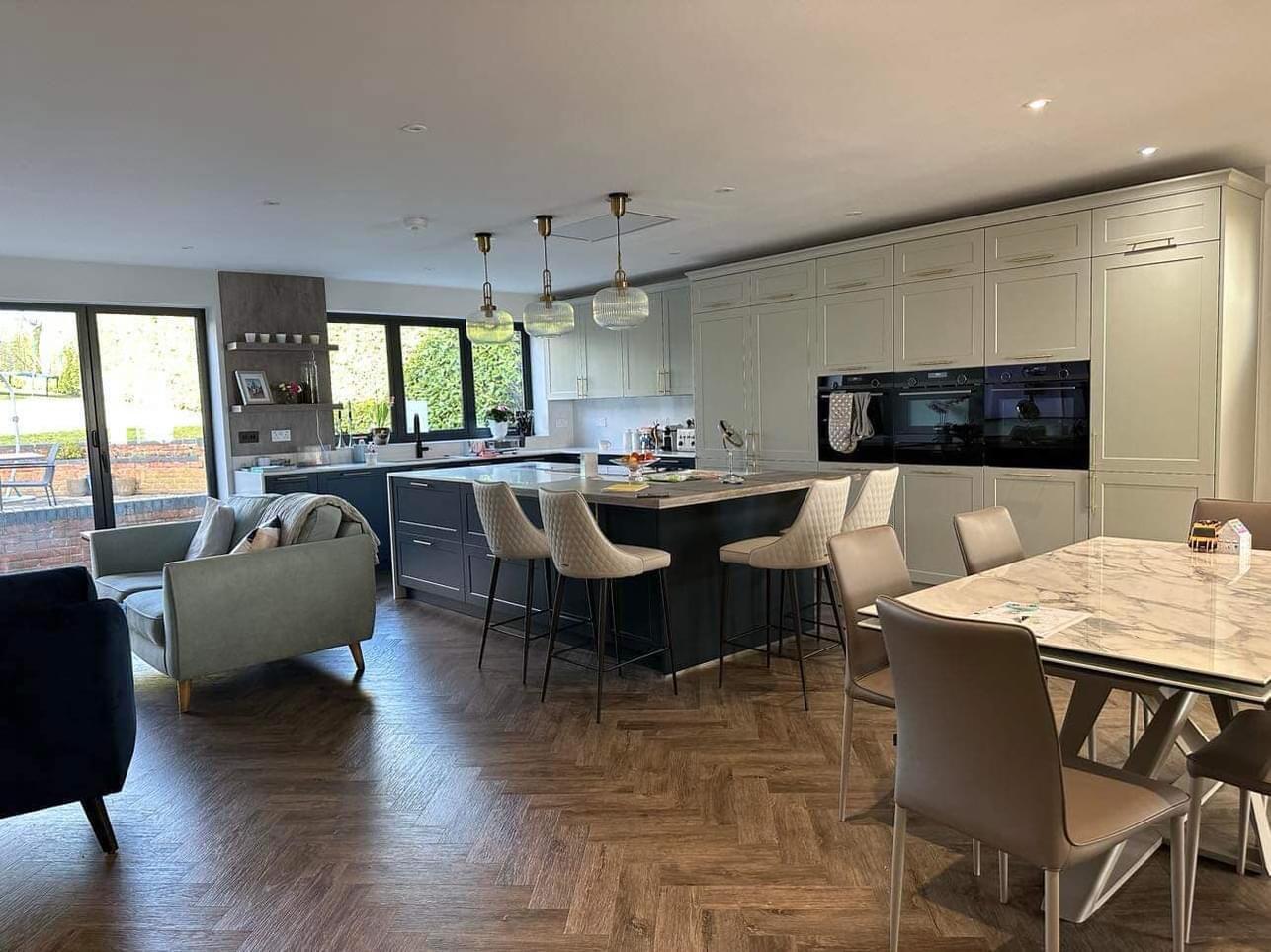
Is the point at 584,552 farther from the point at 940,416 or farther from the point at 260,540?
the point at 940,416

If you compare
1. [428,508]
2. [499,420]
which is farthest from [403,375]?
[428,508]

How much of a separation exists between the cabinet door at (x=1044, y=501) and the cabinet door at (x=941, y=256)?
1.30 meters

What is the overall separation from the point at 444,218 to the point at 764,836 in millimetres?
4094

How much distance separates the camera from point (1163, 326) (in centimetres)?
468

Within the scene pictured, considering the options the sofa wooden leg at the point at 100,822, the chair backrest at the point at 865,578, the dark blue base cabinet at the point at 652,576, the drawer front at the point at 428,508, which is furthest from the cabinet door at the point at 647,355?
the sofa wooden leg at the point at 100,822

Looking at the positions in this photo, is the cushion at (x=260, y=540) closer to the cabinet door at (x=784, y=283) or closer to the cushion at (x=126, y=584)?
the cushion at (x=126, y=584)

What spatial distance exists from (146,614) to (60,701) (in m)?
1.56

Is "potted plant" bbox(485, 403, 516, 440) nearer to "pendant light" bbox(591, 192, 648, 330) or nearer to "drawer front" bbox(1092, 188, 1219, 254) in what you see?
"pendant light" bbox(591, 192, 648, 330)

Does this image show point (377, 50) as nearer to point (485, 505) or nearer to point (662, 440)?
point (485, 505)

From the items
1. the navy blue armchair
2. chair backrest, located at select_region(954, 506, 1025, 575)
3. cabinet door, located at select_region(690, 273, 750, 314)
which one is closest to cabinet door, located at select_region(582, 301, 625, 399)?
cabinet door, located at select_region(690, 273, 750, 314)

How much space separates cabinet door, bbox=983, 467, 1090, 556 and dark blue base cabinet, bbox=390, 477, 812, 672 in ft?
4.78

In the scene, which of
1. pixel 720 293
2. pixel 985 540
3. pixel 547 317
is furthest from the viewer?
pixel 720 293

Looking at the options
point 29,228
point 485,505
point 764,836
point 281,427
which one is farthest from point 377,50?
point 281,427

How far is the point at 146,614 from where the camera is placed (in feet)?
13.4
